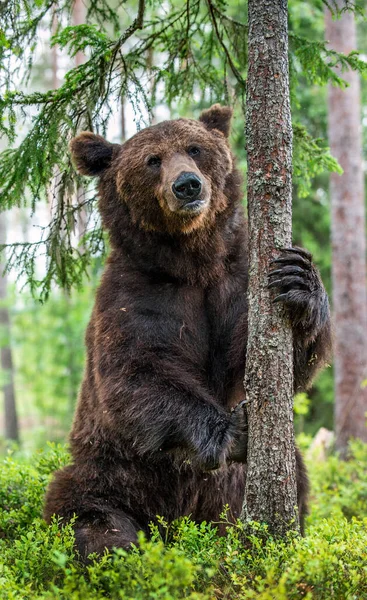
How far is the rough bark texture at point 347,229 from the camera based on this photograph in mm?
11516

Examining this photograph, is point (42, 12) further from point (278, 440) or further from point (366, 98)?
point (366, 98)

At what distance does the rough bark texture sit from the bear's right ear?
7.13 m

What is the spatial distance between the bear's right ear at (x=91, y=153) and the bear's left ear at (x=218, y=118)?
2.76 ft

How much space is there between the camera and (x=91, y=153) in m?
5.45

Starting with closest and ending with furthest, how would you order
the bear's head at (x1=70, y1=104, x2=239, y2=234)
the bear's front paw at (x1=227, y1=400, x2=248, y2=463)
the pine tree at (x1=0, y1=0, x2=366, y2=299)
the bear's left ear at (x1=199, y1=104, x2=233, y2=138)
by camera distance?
the bear's front paw at (x1=227, y1=400, x2=248, y2=463) → the bear's head at (x1=70, y1=104, x2=239, y2=234) → the pine tree at (x1=0, y1=0, x2=366, y2=299) → the bear's left ear at (x1=199, y1=104, x2=233, y2=138)

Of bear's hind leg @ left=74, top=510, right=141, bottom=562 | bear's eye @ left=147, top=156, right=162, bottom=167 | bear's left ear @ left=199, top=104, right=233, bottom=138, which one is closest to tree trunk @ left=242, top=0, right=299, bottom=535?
bear's hind leg @ left=74, top=510, right=141, bottom=562

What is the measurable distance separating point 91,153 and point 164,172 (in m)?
0.74

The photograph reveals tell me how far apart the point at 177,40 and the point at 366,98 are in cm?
1056

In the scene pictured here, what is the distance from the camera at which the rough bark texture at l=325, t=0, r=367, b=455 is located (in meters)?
11.5

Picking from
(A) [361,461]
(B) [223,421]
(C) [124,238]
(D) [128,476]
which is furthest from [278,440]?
(A) [361,461]

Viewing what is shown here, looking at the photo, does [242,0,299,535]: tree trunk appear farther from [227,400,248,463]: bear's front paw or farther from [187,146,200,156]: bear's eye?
[187,146,200,156]: bear's eye

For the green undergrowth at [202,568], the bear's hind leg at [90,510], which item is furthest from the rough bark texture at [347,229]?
the bear's hind leg at [90,510]

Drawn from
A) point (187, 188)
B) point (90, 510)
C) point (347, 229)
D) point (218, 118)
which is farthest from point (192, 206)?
point (347, 229)

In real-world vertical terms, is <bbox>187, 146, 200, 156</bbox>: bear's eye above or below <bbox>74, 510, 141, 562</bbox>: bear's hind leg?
above
